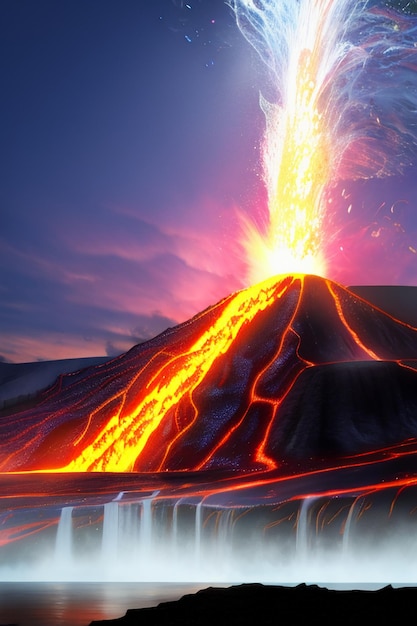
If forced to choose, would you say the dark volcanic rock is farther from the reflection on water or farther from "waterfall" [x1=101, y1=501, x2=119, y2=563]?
"waterfall" [x1=101, y1=501, x2=119, y2=563]

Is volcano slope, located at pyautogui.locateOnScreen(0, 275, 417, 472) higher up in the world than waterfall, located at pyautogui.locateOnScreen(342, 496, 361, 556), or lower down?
higher up

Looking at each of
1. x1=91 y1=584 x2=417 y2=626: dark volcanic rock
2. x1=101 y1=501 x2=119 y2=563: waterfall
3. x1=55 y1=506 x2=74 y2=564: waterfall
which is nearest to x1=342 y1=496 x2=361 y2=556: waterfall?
x1=101 y1=501 x2=119 y2=563: waterfall

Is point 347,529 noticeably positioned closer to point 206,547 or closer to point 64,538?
point 206,547

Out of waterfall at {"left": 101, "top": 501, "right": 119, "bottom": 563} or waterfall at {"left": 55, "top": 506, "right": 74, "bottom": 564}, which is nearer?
waterfall at {"left": 101, "top": 501, "right": 119, "bottom": 563}

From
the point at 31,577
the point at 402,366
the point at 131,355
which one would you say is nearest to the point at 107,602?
the point at 31,577

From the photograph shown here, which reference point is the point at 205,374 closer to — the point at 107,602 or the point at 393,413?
the point at 393,413

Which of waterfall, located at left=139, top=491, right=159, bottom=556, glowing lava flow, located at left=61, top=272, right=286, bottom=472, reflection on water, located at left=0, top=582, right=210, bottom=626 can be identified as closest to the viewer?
reflection on water, located at left=0, top=582, right=210, bottom=626

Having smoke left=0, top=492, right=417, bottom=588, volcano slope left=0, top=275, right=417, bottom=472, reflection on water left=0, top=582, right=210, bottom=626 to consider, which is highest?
volcano slope left=0, top=275, right=417, bottom=472

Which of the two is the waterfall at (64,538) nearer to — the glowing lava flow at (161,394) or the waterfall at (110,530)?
the waterfall at (110,530)
